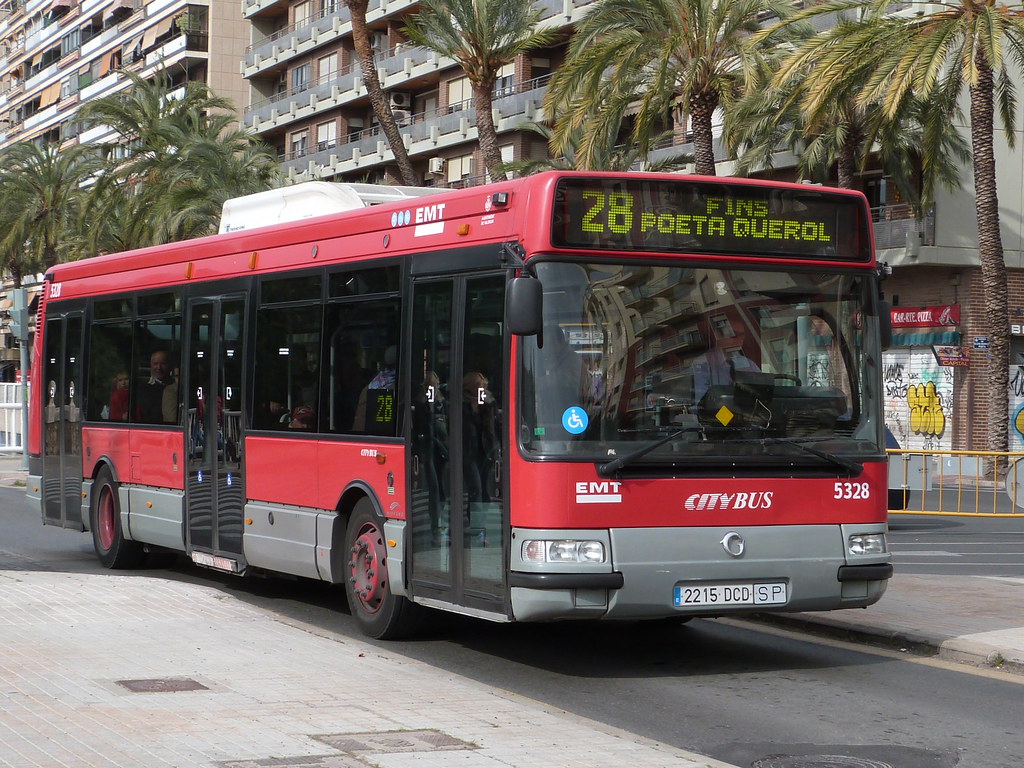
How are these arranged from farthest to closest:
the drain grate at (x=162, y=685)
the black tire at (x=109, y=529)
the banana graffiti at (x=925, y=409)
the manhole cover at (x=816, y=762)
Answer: the banana graffiti at (x=925, y=409) → the black tire at (x=109, y=529) → the drain grate at (x=162, y=685) → the manhole cover at (x=816, y=762)

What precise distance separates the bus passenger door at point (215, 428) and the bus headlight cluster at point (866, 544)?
16.9ft

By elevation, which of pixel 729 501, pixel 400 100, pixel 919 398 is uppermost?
pixel 400 100

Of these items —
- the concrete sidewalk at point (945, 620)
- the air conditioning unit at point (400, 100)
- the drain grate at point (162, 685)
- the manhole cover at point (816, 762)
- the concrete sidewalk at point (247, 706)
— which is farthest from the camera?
the air conditioning unit at point (400, 100)

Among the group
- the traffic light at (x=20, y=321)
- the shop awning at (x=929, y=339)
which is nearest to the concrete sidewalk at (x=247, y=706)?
the traffic light at (x=20, y=321)

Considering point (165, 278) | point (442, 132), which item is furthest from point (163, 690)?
point (442, 132)

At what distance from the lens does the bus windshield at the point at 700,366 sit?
8.62 metres

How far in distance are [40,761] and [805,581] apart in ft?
15.5

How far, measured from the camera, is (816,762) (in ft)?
22.5

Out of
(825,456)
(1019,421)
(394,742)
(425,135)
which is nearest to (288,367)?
(825,456)

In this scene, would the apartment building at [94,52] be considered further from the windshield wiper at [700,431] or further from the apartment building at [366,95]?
the windshield wiper at [700,431]

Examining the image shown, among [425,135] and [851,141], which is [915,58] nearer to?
[851,141]

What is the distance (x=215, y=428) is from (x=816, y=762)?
715 cm

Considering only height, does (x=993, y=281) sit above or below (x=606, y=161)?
below

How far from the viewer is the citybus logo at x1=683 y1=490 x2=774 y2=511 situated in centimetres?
882
